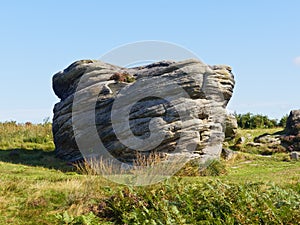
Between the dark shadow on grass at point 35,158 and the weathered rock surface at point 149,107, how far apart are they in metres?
0.69

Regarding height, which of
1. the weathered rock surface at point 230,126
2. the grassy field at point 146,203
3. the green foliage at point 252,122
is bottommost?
the green foliage at point 252,122

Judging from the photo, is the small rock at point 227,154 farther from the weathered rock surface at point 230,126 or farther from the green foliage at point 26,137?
the green foliage at point 26,137

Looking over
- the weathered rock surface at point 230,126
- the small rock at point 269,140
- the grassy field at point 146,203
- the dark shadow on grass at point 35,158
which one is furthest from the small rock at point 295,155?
the dark shadow on grass at point 35,158

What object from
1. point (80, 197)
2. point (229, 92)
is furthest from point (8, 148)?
point (80, 197)

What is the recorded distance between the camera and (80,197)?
921 centimetres

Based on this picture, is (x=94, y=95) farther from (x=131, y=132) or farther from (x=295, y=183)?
(x=295, y=183)

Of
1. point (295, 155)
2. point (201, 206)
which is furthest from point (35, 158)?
point (295, 155)

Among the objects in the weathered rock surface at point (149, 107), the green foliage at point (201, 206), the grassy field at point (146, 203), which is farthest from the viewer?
the weathered rock surface at point (149, 107)

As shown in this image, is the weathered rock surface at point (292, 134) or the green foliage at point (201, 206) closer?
the green foliage at point (201, 206)

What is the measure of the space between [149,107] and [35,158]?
562 centimetres

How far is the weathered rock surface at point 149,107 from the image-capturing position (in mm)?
16891

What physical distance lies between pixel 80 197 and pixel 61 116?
34.1ft

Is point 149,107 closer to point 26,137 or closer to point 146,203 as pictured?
point 146,203

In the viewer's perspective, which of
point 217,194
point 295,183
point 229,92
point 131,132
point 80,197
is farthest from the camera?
point 229,92
